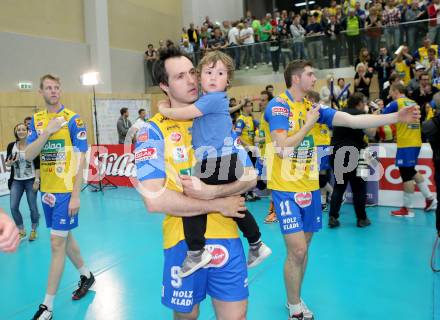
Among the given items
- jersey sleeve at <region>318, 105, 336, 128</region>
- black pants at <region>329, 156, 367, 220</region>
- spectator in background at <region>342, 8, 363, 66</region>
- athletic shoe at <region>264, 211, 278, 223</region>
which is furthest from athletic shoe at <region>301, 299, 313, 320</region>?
spectator in background at <region>342, 8, 363, 66</region>

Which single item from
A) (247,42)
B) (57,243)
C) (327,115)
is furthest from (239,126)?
(247,42)

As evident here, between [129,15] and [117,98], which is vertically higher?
[129,15]

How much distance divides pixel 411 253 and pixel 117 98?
15.2 metres

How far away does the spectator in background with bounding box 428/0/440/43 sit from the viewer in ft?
36.4

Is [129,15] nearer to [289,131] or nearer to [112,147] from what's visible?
[112,147]

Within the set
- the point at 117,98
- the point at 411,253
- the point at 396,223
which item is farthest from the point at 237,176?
the point at 117,98

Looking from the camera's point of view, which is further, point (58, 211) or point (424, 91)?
point (424, 91)

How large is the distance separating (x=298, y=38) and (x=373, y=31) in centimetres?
275

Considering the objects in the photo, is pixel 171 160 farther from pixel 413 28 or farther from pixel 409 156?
pixel 413 28

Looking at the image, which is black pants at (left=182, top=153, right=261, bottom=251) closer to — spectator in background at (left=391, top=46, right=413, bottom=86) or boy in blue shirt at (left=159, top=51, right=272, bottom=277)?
boy in blue shirt at (left=159, top=51, right=272, bottom=277)

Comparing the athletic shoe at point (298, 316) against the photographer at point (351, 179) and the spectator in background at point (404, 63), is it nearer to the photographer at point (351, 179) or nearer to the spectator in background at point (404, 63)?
the photographer at point (351, 179)

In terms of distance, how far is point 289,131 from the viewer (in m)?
3.56

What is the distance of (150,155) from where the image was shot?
2170mm

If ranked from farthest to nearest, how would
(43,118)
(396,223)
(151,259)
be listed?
(396,223) → (151,259) → (43,118)
